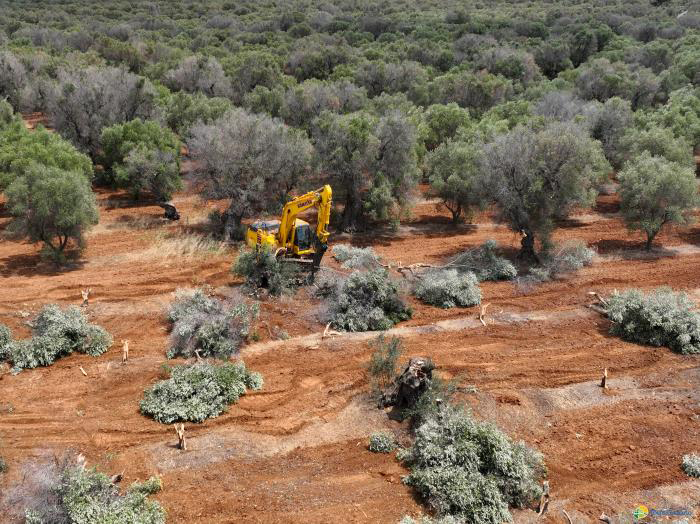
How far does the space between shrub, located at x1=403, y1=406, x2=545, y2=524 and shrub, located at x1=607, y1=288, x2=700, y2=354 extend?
8246 mm

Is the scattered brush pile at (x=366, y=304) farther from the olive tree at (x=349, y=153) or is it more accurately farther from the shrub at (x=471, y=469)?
the olive tree at (x=349, y=153)

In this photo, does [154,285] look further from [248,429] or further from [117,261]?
[248,429]

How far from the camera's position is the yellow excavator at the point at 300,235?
20.5m

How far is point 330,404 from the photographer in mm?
15203

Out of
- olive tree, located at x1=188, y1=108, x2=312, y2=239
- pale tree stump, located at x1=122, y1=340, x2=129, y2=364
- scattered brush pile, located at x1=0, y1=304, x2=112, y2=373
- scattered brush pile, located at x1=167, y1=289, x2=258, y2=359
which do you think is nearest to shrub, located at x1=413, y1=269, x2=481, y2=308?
scattered brush pile, located at x1=167, y1=289, x2=258, y2=359

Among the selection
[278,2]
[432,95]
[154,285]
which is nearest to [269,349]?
[154,285]

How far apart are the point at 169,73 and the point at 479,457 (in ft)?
157

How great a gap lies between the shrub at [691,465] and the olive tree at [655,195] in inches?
622

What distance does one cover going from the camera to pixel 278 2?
118 m

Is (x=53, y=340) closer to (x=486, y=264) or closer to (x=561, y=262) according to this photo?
(x=486, y=264)

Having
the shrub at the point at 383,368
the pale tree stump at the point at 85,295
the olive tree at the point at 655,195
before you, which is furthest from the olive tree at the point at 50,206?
the olive tree at the point at 655,195

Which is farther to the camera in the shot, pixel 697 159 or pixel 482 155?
pixel 697 159

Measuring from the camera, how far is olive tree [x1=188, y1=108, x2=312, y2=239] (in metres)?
26.3

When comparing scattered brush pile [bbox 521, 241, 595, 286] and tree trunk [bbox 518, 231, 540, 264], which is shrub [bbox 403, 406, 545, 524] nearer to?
scattered brush pile [bbox 521, 241, 595, 286]
